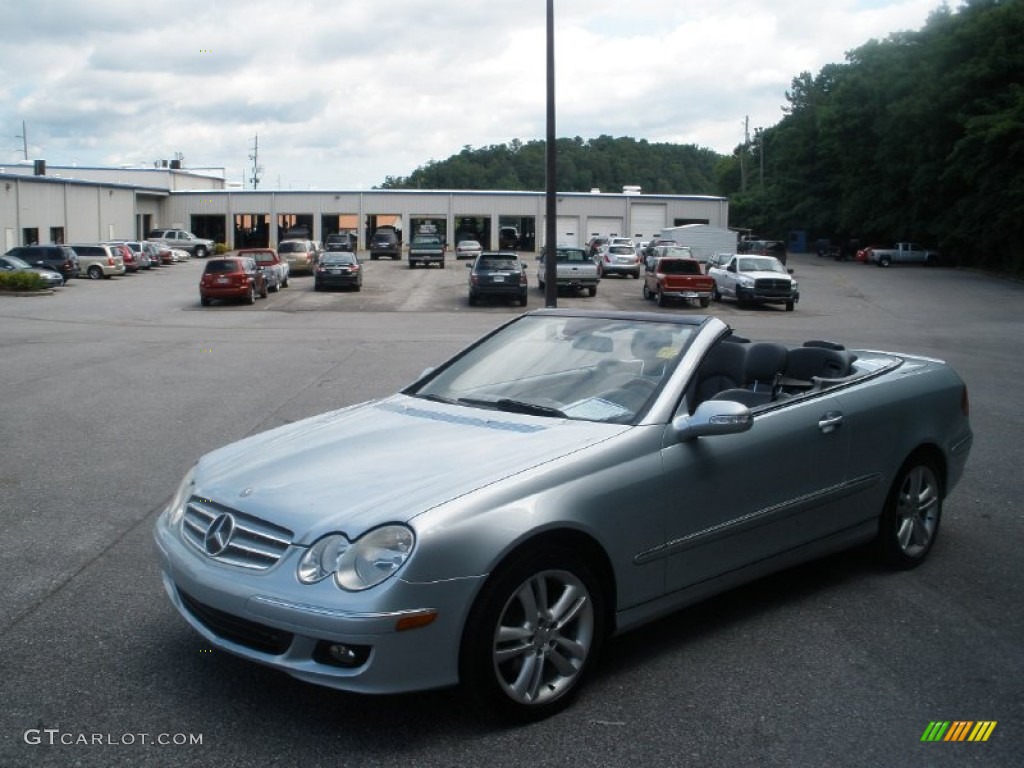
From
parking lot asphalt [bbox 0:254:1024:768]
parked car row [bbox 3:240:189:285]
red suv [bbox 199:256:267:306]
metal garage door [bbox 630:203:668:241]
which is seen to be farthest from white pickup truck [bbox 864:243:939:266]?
parking lot asphalt [bbox 0:254:1024:768]

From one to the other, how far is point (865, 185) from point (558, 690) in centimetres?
7971

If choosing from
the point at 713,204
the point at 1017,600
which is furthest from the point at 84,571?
the point at 713,204

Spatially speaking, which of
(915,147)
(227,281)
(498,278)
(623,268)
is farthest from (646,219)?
(227,281)

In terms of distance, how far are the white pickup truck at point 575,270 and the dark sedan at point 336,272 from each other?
819 cm

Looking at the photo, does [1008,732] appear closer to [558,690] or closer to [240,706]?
[558,690]

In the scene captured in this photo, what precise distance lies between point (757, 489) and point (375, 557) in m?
1.99

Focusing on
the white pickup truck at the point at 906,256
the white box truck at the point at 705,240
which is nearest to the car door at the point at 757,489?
the white box truck at the point at 705,240

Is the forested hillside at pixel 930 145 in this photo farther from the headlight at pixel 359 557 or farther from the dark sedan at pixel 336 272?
the headlight at pixel 359 557

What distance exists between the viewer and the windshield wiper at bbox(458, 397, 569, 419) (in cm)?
488

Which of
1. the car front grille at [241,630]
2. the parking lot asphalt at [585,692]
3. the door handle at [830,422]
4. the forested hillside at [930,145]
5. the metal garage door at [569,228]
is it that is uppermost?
the forested hillside at [930,145]

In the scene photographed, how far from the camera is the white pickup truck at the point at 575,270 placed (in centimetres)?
4122

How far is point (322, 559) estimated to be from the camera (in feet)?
12.3

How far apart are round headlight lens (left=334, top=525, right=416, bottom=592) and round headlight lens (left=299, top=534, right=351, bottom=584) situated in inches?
1.2

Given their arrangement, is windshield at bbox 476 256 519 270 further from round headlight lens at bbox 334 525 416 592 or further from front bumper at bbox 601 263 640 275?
round headlight lens at bbox 334 525 416 592
